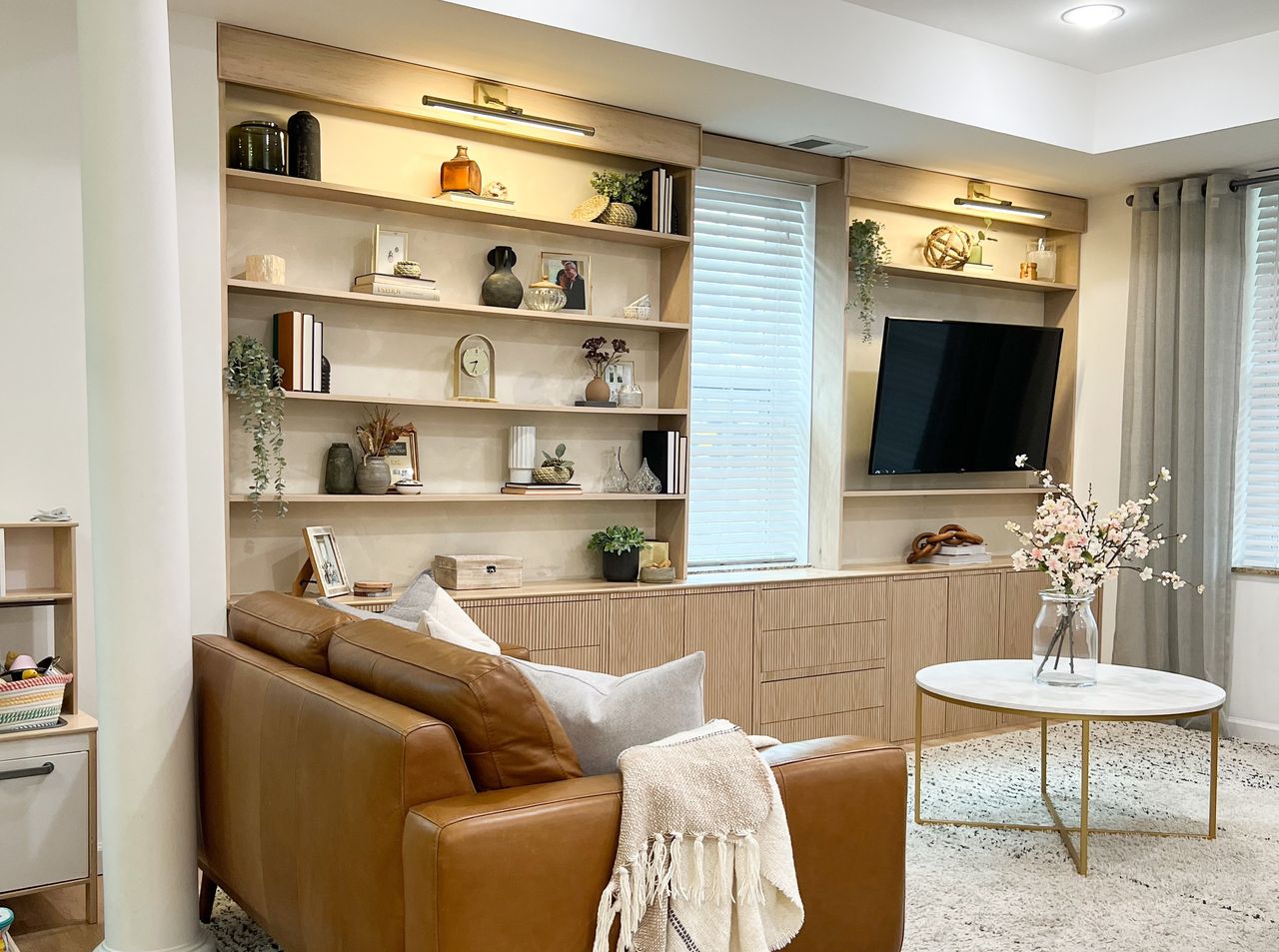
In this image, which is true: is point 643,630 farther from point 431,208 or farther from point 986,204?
point 986,204

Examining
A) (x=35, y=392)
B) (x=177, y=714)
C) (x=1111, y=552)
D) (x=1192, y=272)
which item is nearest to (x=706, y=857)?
(x=177, y=714)

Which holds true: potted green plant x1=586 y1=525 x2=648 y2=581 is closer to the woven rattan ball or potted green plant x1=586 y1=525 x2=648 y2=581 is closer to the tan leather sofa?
the tan leather sofa

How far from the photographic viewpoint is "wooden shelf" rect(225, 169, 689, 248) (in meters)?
3.89

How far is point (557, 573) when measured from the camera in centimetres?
473

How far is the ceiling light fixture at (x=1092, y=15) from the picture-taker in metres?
4.39

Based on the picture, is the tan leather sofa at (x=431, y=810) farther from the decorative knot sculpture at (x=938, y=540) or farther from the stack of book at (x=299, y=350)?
the decorative knot sculpture at (x=938, y=540)

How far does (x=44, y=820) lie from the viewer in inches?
122

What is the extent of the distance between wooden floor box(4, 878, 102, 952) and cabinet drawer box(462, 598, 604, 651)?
1.46 metres

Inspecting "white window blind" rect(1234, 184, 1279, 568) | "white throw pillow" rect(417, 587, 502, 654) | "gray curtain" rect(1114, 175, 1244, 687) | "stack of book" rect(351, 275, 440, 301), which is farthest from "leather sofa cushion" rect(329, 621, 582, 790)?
"white window blind" rect(1234, 184, 1279, 568)

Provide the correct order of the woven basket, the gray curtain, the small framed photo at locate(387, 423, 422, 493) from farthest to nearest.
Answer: the gray curtain, the small framed photo at locate(387, 423, 422, 493), the woven basket

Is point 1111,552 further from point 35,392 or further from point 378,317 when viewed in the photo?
point 35,392

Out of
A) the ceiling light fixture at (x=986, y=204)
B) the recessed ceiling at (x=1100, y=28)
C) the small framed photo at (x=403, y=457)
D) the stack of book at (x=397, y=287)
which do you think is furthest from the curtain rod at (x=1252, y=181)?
the small framed photo at (x=403, y=457)

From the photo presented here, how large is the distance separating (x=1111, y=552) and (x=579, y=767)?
2338mm

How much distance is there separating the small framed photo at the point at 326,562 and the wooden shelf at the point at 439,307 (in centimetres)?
80
